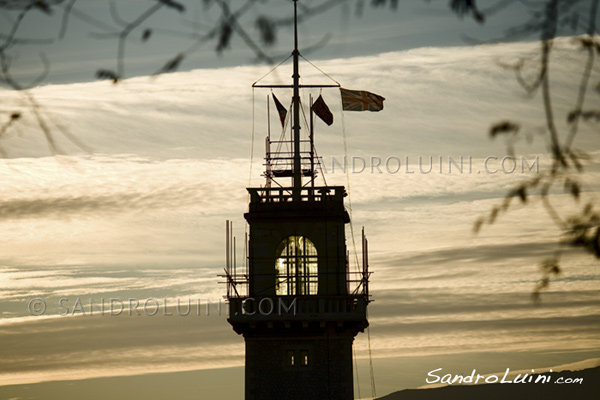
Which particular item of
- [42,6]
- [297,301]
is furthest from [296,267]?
[42,6]

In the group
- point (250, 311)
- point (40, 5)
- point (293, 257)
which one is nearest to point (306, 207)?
point (293, 257)

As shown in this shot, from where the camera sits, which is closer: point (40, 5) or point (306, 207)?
point (40, 5)

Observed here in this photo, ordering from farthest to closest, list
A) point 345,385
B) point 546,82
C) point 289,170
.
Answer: point 289,170 → point 345,385 → point 546,82

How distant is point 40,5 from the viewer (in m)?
11.7

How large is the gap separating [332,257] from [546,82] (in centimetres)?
3167

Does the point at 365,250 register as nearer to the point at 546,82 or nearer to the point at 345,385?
the point at 345,385

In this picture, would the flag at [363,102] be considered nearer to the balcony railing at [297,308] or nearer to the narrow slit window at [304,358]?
the balcony railing at [297,308]

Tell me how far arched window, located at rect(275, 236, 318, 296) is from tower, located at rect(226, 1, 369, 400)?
4 cm

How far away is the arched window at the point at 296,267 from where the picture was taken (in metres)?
42.0

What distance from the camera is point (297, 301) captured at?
41.6 meters

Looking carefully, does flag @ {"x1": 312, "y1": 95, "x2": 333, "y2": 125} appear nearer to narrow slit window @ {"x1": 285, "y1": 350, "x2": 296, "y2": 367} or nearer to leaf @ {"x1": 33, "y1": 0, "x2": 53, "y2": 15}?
narrow slit window @ {"x1": 285, "y1": 350, "x2": 296, "y2": 367}

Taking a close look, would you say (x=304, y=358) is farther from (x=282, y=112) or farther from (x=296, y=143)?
(x=282, y=112)

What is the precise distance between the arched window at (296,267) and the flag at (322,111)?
18.0 feet

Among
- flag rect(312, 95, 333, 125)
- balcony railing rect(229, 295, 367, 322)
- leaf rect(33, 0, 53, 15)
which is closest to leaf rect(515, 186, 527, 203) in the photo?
leaf rect(33, 0, 53, 15)
